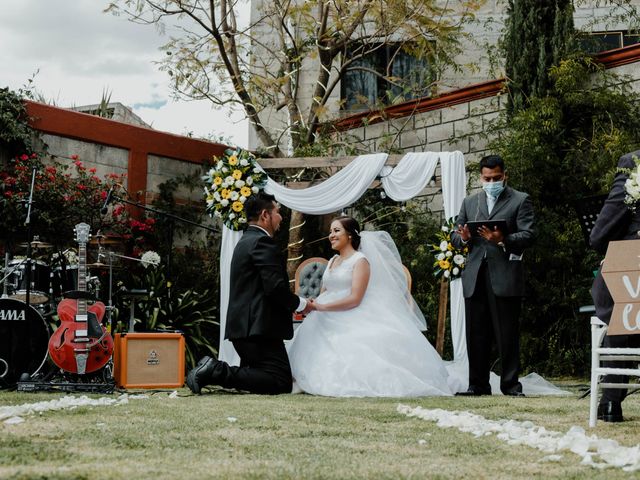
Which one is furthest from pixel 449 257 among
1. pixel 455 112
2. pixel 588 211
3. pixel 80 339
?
pixel 455 112

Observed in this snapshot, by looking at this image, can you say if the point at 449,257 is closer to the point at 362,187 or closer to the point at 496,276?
the point at 496,276

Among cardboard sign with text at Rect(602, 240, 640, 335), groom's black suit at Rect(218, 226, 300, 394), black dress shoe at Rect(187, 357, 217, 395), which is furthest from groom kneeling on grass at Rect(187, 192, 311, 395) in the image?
cardboard sign with text at Rect(602, 240, 640, 335)

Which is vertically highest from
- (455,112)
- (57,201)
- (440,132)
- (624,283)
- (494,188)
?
(455,112)

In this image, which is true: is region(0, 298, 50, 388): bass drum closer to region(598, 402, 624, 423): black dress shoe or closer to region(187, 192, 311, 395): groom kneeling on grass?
region(187, 192, 311, 395): groom kneeling on grass

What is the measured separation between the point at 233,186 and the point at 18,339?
2811 millimetres

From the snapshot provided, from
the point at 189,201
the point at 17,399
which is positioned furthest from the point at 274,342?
the point at 189,201

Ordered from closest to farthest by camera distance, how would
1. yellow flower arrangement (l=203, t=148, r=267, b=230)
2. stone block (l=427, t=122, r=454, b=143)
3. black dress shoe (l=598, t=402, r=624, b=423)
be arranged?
black dress shoe (l=598, t=402, r=624, b=423) < yellow flower arrangement (l=203, t=148, r=267, b=230) < stone block (l=427, t=122, r=454, b=143)

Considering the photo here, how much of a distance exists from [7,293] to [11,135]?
2.69 meters

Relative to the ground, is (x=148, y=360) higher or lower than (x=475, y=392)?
higher

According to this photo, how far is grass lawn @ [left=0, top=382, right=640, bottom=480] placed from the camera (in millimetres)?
2613

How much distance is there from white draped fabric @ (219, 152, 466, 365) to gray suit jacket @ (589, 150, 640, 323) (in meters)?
4.31

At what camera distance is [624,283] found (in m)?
3.73

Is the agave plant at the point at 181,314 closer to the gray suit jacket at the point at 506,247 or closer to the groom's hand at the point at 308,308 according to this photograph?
the groom's hand at the point at 308,308

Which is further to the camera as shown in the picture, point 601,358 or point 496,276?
point 496,276
